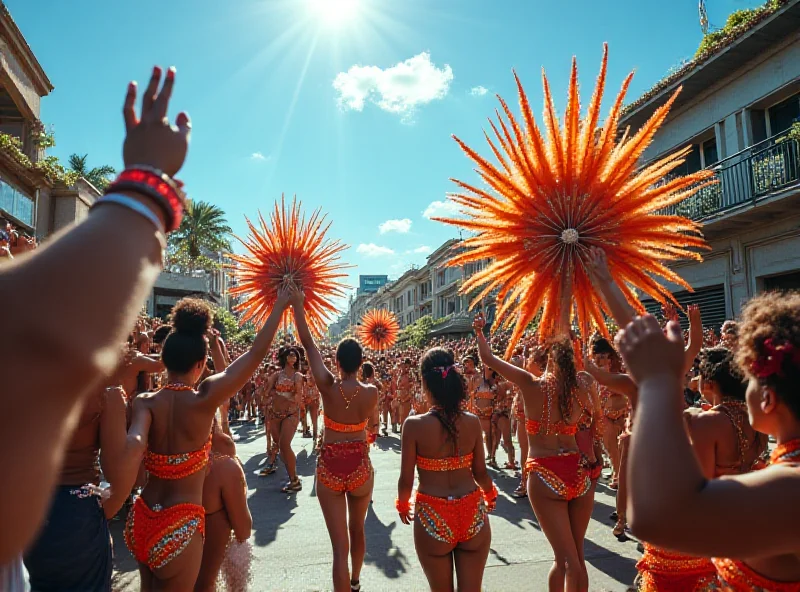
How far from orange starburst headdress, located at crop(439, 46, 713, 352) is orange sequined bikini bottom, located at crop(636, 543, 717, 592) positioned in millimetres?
1524

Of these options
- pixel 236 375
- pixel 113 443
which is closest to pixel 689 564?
pixel 236 375

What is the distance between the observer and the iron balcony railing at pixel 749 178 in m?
11.8

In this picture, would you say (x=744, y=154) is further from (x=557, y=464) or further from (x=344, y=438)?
(x=344, y=438)

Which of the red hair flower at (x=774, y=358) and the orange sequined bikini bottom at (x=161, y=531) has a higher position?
the red hair flower at (x=774, y=358)

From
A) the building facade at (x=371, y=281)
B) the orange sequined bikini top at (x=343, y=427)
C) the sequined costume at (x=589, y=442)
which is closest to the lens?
the orange sequined bikini top at (x=343, y=427)

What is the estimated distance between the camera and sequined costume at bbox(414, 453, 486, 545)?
3449mm

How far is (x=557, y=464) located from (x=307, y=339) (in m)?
2.09

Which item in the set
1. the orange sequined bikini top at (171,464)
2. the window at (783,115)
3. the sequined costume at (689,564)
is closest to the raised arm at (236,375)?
the orange sequined bikini top at (171,464)

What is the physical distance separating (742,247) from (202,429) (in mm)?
14293

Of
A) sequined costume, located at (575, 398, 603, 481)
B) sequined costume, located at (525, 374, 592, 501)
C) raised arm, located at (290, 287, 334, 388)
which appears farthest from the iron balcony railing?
raised arm, located at (290, 287, 334, 388)

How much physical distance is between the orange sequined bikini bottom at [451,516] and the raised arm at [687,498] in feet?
7.81

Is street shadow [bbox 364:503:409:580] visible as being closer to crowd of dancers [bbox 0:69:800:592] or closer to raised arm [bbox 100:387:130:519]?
crowd of dancers [bbox 0:69:800:592]

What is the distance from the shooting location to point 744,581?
6.23 ft

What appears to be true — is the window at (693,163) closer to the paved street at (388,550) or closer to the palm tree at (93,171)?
the paved street at (388,550)
